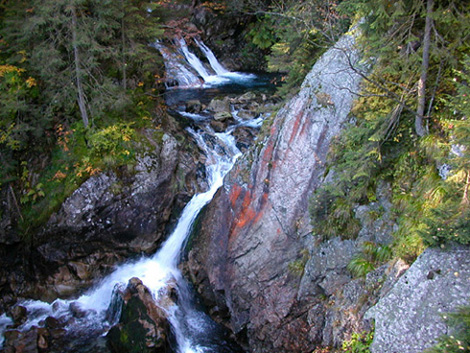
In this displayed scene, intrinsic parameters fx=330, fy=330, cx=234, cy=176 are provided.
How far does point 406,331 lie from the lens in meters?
5.34

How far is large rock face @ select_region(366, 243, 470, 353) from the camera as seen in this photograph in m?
5.05

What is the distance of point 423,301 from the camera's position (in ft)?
17.5

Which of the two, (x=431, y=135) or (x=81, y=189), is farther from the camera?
(x=81, y=189)

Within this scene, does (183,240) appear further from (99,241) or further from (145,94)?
(145,94)

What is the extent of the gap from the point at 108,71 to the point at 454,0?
44.2ft

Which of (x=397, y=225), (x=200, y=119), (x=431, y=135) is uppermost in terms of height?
(x=200, y=119)

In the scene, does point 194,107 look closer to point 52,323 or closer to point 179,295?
point 179,295

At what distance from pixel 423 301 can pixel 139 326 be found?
8462 millimetres

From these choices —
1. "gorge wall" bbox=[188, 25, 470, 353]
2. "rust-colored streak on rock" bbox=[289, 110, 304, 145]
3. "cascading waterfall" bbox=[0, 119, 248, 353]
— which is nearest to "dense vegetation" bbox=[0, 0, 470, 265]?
"gorge wall" bbox=[188, 25, 470, 353]

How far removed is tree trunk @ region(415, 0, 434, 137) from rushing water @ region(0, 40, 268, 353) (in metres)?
8.40

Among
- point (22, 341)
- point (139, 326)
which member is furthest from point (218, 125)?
point (22, 341)

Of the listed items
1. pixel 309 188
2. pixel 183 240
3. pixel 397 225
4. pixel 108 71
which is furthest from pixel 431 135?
pixel 108 71

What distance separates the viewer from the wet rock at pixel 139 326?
10.2 meters

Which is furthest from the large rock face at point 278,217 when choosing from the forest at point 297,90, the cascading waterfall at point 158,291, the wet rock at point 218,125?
the wet rock at point 218,125
